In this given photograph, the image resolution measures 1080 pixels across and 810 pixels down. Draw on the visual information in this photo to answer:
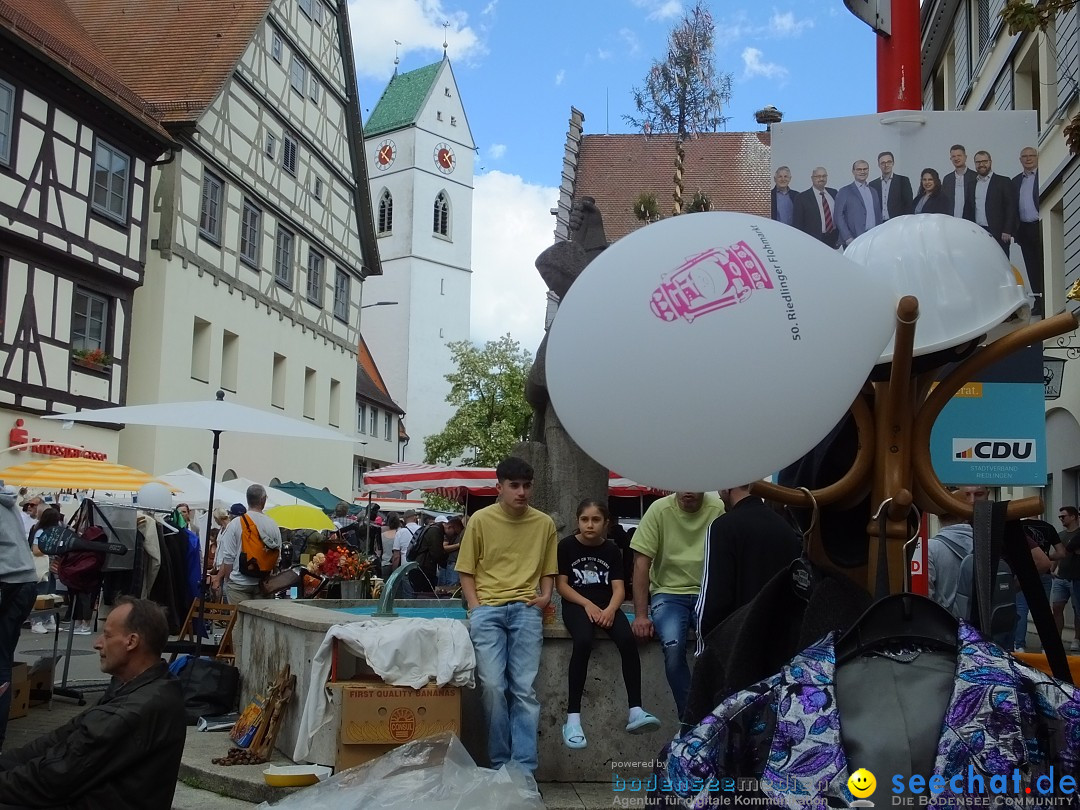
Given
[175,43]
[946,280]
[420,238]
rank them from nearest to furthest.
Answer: [946,280] → [175,43] → [420,238]

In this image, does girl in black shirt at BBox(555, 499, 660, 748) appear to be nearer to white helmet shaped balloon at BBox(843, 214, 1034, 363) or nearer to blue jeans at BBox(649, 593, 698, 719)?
blue jeans at BBox(649, 593, 698, 719)

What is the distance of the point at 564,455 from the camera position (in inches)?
358

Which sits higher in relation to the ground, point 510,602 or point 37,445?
point 37,445

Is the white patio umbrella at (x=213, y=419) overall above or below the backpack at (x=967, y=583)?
above

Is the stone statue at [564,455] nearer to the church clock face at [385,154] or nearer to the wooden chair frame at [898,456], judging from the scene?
the wooden chair frame at [898,456]

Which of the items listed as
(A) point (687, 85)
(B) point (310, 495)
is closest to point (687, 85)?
(A) point (687, 85)

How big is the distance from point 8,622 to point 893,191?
5.82 m

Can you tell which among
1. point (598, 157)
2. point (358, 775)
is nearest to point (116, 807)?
point (358, 775)

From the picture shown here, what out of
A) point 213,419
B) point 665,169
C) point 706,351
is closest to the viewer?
point 706,351

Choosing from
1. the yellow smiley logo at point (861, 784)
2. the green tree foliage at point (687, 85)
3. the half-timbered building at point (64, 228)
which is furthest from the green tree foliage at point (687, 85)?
the yellow smiley logo at point (861, 784)

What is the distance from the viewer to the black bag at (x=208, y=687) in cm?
837

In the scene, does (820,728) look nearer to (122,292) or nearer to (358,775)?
(358,775)

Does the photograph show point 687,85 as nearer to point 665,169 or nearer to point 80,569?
point 665,169

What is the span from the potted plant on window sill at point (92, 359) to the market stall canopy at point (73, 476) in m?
9.68
